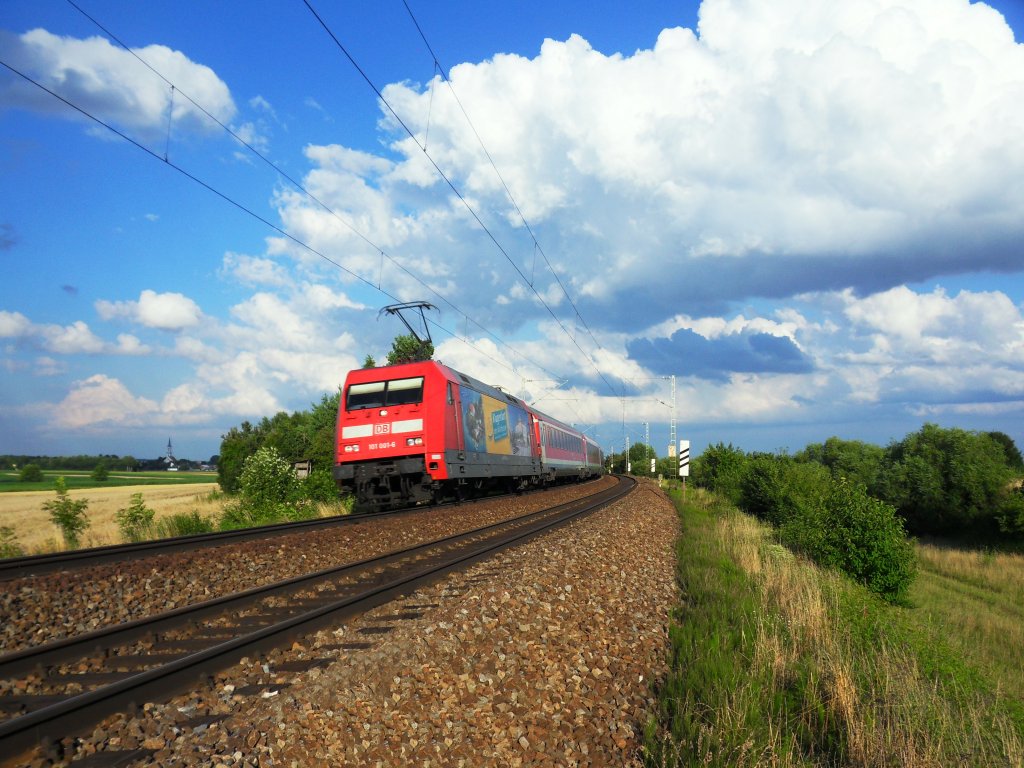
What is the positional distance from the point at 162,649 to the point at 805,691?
5620 millimetres

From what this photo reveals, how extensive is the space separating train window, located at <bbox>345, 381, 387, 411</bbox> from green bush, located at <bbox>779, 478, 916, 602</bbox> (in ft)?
41.6

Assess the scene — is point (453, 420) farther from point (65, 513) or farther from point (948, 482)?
point (948, 482)

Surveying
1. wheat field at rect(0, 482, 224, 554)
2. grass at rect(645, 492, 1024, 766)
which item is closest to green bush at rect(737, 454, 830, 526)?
grass at rect(645, 492, 1024, 766)

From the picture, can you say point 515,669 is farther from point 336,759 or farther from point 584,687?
point 336,759

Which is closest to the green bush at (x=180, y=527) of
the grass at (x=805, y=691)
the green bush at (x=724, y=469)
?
the grass at (x=805, y=691)

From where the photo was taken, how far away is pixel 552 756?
4.17 meters

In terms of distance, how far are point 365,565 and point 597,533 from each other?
5435 mm

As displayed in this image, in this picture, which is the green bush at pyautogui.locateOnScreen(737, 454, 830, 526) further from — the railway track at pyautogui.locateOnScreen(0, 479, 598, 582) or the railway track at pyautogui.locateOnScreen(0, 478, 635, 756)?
the railway track at pyautogui.locateOnScreen(0, 478, 635, 756)

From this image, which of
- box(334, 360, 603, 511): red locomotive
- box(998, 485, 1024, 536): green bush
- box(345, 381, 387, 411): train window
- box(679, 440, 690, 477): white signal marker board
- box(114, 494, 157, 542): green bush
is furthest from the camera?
box(998, 485, 1024, 536): green bush

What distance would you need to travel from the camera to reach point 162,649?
5992 mm

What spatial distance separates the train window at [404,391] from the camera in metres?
18.1

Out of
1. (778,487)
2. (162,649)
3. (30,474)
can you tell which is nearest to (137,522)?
(162,649)

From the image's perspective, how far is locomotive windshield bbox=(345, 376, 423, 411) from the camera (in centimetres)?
1811

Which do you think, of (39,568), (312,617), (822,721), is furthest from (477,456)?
(822,721)
